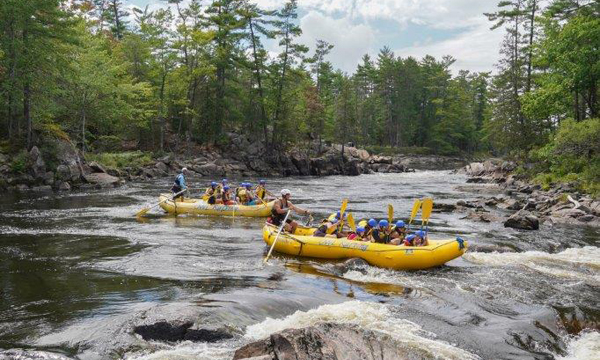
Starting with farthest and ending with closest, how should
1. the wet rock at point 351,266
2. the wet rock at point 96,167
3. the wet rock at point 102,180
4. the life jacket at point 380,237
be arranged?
the wet rock at point 96,167, the wet rock at point 102,180, the life jacket at point 380,237, the wet rock at point 351,266

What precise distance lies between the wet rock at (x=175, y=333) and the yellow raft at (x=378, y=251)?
5142 mm

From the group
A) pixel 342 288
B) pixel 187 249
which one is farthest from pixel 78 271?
pixel 342 288

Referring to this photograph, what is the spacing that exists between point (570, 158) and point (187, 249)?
72.5 feet

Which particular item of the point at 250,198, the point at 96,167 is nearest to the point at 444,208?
the point at 250,198

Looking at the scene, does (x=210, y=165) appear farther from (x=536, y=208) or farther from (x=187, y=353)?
(x=187, y=353)

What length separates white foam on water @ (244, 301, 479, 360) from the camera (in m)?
6.39

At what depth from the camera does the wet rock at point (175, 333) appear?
6.38 metres

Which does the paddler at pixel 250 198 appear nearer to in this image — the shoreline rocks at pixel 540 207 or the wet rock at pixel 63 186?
the shoreline rocks at pixel 540 207

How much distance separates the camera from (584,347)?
22.2ft

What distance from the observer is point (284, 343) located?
5059 millimetres

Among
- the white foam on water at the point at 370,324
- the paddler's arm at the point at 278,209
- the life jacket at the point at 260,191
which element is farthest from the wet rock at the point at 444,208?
the white foam on water at the point at 370,324

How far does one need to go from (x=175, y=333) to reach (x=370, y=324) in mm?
2889

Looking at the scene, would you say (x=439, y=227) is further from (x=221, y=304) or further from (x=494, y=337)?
(x=221, y=304)

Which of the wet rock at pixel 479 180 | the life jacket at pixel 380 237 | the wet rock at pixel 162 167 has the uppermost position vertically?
the wet rock at pixel 162 167
